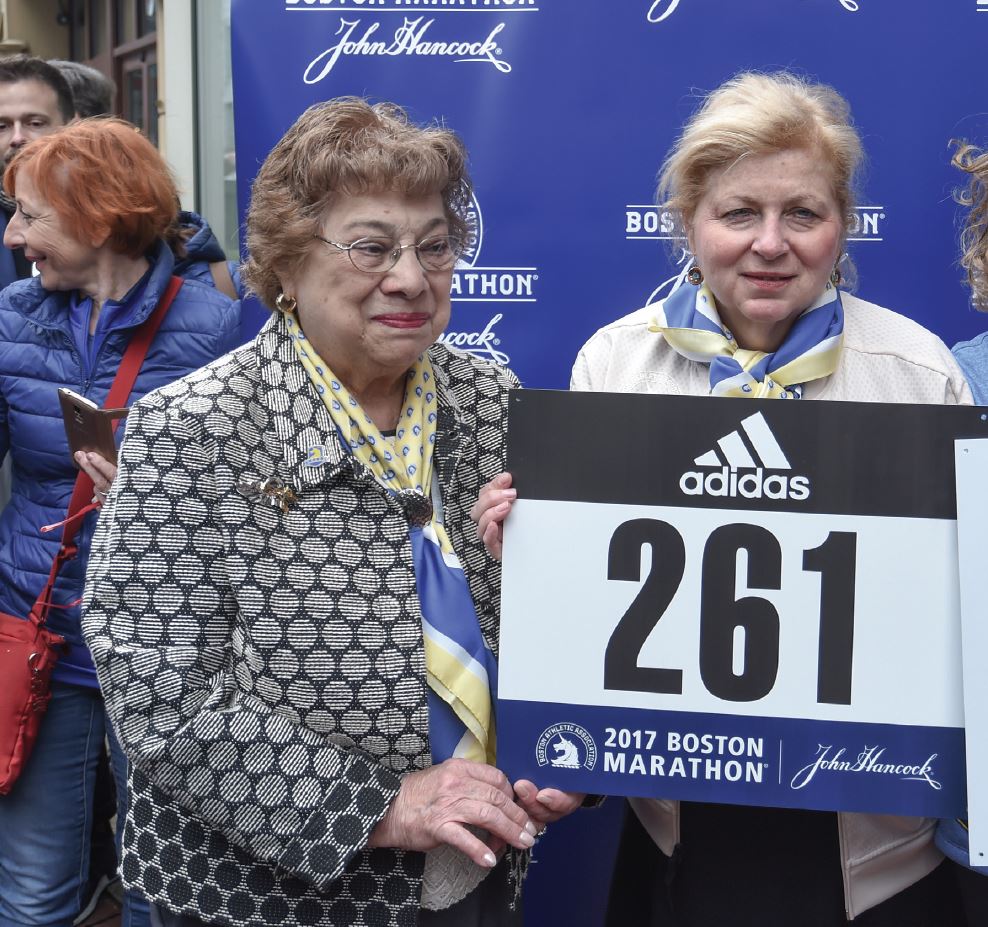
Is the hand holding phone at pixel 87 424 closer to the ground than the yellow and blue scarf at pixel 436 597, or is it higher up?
higher up

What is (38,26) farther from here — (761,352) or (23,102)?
(761,352)

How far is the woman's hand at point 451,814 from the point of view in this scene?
1.93 meters

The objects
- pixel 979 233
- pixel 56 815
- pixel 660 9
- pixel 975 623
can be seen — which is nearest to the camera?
pixel 975 623

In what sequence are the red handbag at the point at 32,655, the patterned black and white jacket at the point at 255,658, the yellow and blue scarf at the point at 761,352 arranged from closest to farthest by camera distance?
1. the patterned black and white jacket at the point at 255,658
2. the yellow and blue scarf at the point at 761,352
3. the red handbag at the point at 32,655

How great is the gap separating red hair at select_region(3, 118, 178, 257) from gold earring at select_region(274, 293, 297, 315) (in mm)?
1141

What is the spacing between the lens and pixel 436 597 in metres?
2.04

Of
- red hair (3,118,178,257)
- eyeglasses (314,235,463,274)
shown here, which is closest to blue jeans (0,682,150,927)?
red hair (3,118,178,257)

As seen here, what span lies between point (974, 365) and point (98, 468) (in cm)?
187

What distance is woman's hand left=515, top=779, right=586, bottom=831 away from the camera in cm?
204

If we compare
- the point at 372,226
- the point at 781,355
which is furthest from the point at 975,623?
the point at 372,226

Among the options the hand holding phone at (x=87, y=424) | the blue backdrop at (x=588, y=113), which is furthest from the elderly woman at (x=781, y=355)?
the hand holding phone at (x=87, y=424)

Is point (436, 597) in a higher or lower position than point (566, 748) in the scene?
A: higher

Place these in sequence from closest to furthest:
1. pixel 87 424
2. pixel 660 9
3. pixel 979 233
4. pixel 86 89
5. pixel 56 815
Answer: pixel 979 233 < pixel 87 424 < pixel 56 815 < pixel 660 9 < pixel 86 89

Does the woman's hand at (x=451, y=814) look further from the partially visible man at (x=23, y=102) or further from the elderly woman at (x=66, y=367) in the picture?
the partially visible man at (x=23, y=102)
